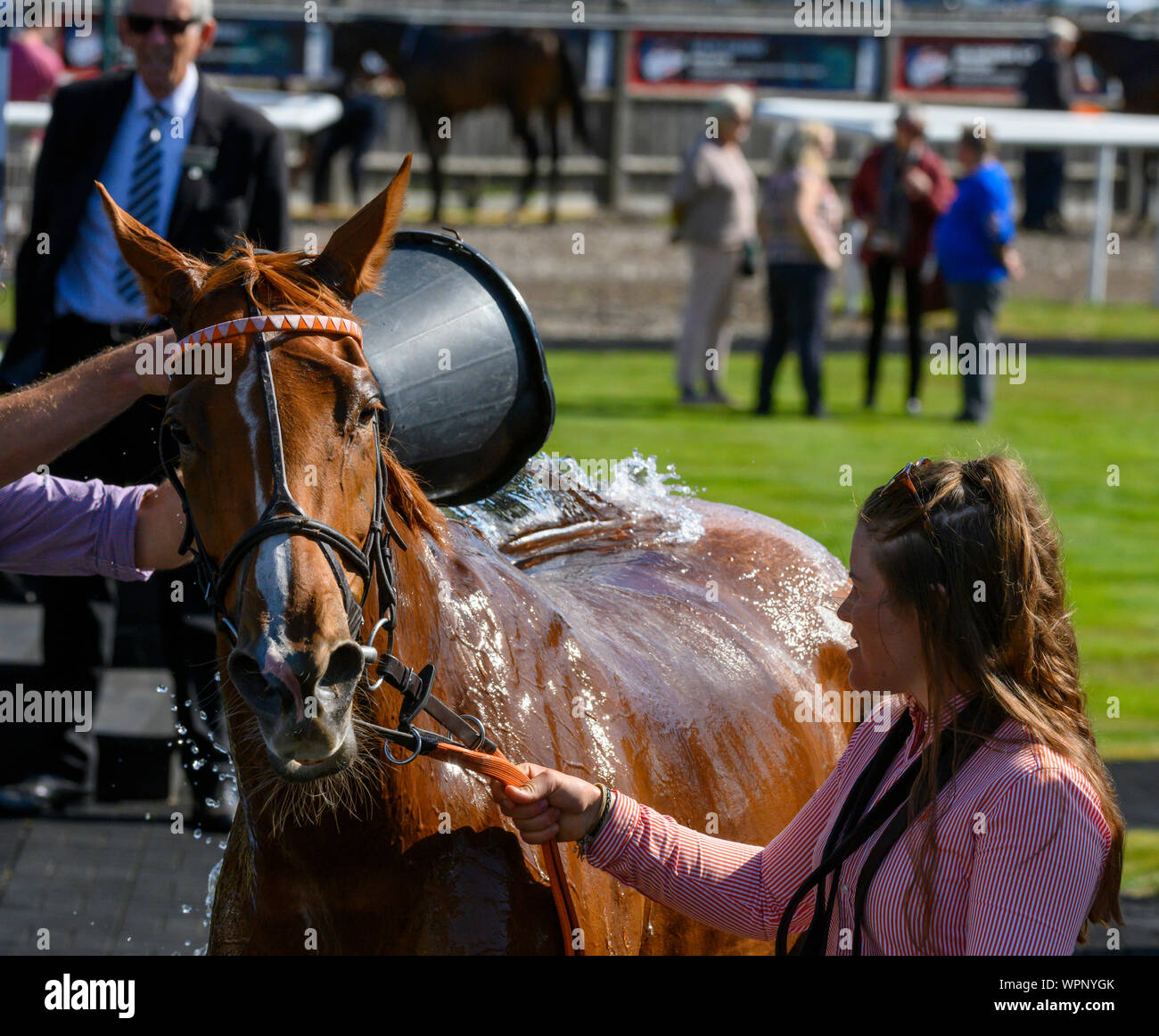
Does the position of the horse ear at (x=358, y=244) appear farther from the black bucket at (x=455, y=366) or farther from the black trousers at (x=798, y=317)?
the black trousers at (x=798, y=317)

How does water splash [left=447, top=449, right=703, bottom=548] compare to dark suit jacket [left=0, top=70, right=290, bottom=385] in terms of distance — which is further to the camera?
dark suit jacket [left=0, top=70, right=290, bottom=385]

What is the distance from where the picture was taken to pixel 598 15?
21.7m

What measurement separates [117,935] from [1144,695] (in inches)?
177

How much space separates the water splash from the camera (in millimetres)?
3592

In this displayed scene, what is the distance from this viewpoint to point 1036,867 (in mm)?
1989

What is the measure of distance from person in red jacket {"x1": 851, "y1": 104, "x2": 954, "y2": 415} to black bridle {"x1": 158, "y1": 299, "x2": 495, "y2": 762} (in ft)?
33.8

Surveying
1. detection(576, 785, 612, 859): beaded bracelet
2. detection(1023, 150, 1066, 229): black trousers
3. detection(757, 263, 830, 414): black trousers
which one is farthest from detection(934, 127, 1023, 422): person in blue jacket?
detection(1023, 150, 1066, 229): black trousers

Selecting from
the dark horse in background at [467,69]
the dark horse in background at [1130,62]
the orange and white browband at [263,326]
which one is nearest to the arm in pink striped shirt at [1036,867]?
the orange and white browband at [263,326]

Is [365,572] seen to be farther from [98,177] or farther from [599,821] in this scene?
[98,177]

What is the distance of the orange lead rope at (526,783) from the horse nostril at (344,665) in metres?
0.30

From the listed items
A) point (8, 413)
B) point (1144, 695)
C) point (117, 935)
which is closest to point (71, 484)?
point (8, 413)

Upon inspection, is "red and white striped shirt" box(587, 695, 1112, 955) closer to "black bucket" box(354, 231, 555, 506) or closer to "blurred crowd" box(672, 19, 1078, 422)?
"black bucket" box(354, 231, 555, 506)

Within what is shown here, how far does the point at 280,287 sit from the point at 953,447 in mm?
5094
